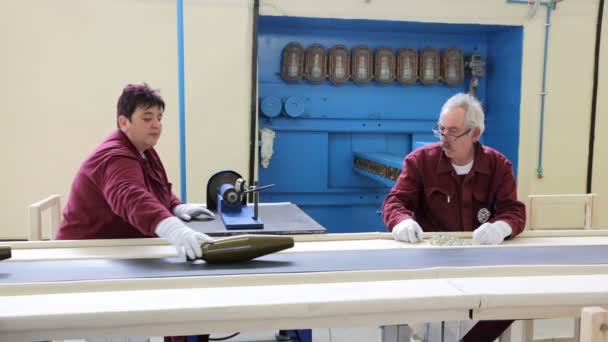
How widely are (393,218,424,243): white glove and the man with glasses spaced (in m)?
0.27

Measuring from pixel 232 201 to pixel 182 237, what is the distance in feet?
3.63

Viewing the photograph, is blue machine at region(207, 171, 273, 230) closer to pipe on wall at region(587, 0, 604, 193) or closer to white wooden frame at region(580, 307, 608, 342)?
white wooden frame at region(580, 307, 608, 342)

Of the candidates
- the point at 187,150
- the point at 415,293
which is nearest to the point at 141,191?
the point at 415,293

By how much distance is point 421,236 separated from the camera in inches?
79.1

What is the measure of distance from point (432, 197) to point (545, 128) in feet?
6.71

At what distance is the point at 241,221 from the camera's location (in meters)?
2.53

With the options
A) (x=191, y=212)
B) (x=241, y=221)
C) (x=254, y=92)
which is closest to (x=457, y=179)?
(x=241, y=221)

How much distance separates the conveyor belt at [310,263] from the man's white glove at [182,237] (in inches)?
1.5

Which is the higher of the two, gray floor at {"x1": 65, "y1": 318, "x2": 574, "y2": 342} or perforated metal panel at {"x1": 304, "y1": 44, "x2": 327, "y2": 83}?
perforated metal panel at {"x1": 304, "y1": 44, "x2": 327, "y2": 83}

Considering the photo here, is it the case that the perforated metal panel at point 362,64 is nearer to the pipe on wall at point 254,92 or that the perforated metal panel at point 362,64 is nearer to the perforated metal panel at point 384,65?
the perforated metal panel at point 384,65

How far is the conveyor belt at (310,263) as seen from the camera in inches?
58.0

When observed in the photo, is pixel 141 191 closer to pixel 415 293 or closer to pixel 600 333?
pixel 415 293

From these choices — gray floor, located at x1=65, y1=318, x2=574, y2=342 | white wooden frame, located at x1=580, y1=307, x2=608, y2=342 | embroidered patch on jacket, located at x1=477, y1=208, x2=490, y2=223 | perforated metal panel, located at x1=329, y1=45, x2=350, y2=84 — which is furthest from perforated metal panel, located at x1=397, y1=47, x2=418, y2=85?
white wooden frame, located at x1=580, y1=307, x2=608, y2=342

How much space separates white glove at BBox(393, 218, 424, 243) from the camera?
198cm
